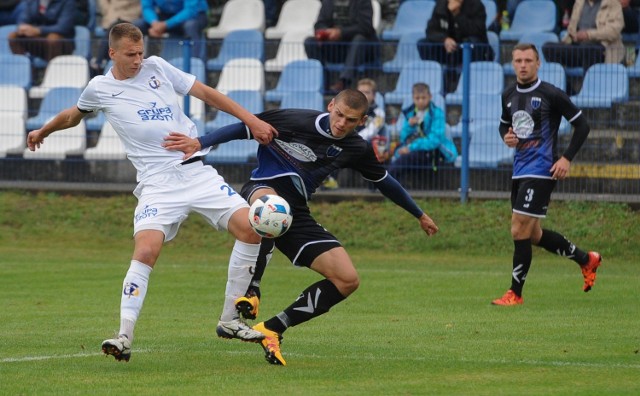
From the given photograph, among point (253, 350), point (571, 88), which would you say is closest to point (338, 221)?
point (571, 88)

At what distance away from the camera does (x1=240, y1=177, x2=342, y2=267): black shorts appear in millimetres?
8734

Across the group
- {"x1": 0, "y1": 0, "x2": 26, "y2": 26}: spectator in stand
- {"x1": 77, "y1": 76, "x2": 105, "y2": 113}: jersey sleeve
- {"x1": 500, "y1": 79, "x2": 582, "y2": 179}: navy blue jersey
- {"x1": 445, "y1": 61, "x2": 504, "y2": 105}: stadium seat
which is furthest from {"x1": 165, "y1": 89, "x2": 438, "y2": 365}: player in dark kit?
{"x1": 0, "y1": 0, "x2": 26, "y2": 26}: spectator in stand

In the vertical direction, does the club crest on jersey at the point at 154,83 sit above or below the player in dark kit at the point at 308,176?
above

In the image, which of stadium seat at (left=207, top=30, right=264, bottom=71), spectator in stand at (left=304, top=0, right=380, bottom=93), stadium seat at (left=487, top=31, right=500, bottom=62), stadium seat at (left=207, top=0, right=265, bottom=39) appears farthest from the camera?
stadium seat at (left=207, top=0, right=265, bottom=39)

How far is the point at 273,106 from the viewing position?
63.7 feet

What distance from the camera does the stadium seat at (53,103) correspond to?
20.0 m

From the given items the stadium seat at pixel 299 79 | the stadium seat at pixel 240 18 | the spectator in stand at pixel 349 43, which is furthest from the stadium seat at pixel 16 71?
the spectator in stand at pixel 349 43

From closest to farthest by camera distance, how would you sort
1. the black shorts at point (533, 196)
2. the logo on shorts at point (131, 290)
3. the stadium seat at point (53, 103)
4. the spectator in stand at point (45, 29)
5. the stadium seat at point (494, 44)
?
the logo on shorts at point (131, 290) → the black shorts at point (533, 196) → the stadium seat at point (494, 44) → the stadium seat at point (53, 103) → the spectator in stand at point (45, 29)

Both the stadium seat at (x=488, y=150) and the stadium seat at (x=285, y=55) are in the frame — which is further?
the stadium seat at (x=285, y=55)

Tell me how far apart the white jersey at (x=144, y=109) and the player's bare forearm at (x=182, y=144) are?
0.37 ft

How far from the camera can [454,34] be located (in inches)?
754

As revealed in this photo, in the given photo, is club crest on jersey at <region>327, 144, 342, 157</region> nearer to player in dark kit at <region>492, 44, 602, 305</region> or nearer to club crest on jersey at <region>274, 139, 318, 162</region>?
club crest on jersey at <region>274, 139, 318, 162</region>

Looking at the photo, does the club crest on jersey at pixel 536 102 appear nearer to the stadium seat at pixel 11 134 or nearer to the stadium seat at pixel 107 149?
the stadium seat at pixel 107 149

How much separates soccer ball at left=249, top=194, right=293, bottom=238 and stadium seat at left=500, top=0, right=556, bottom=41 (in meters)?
12.6
